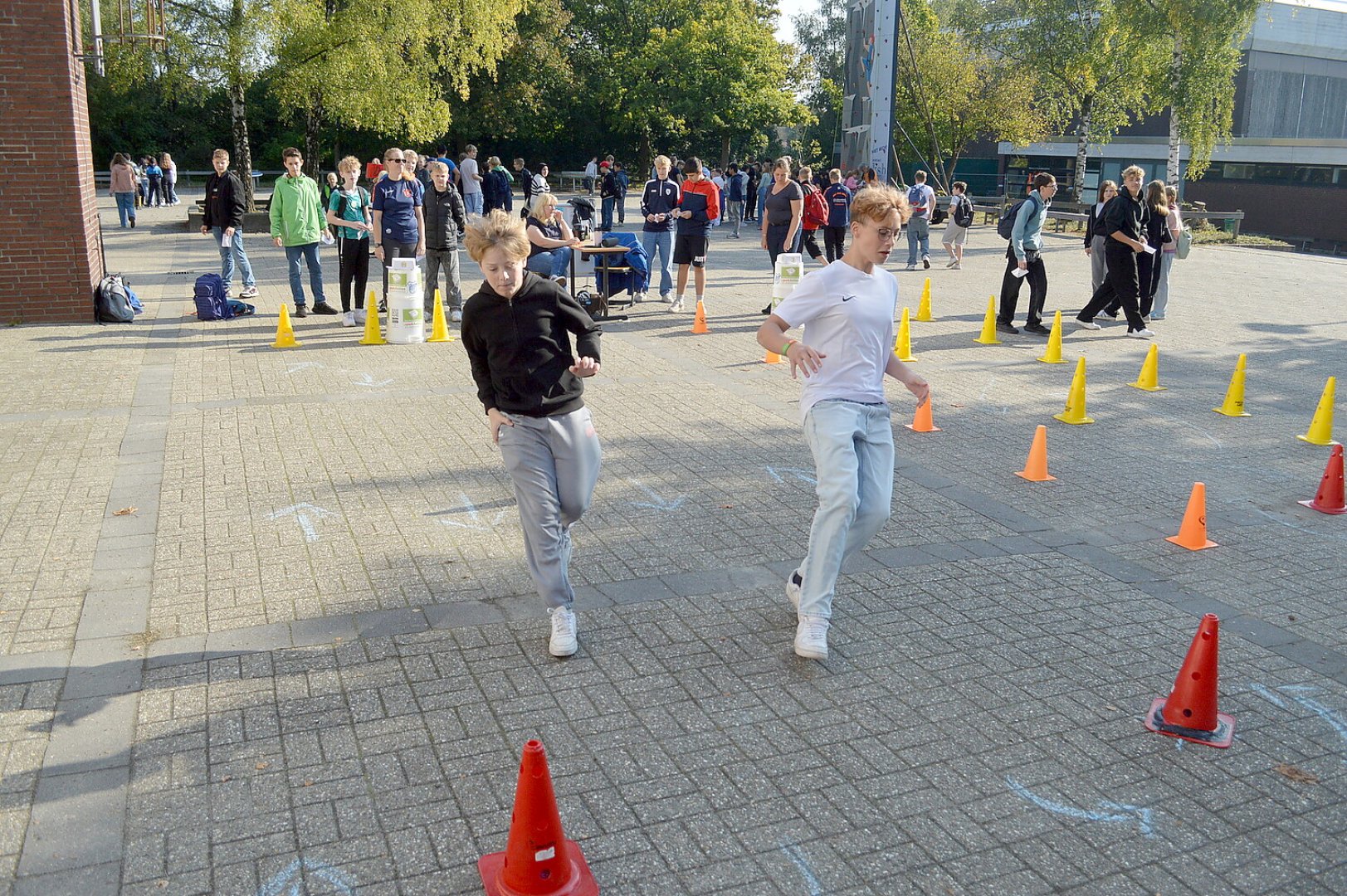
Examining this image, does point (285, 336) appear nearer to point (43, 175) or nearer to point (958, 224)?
point (43, 175)

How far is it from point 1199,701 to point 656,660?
2154 mm

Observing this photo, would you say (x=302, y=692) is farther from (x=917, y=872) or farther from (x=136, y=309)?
(x=136, y=309)

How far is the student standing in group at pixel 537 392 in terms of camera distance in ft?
14.8

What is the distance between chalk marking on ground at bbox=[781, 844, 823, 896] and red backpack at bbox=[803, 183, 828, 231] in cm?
1369

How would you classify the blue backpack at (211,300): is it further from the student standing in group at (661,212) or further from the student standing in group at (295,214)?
the student standing in group at (661,212)

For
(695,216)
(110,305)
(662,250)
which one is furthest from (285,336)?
(662,250)

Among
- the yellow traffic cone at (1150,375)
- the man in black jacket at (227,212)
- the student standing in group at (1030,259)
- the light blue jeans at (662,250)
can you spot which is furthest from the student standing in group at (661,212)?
the yellow traffic cone at (1150,375)

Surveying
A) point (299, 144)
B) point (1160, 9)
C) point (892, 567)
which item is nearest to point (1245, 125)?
point (1160, 9)

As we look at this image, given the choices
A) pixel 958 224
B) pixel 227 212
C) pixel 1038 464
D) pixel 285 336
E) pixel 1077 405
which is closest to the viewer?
pixel 1038 464

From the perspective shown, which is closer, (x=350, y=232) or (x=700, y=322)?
(x=350, y=232)

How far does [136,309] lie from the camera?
45.0 feet

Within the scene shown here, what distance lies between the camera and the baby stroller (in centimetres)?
1487

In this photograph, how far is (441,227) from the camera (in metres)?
12.9

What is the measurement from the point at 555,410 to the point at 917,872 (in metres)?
2.27
